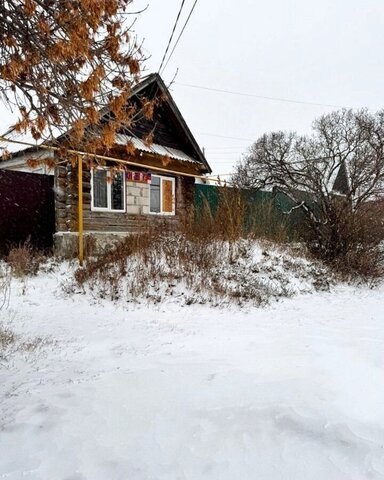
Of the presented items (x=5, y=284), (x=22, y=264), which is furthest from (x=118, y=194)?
(x=5, y=284)

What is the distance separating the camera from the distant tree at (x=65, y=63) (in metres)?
1.92

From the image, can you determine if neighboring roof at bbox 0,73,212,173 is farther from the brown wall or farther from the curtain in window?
the brown wall

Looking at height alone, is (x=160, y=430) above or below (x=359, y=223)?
below

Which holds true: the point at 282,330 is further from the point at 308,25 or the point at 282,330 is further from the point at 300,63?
the point at 300,63

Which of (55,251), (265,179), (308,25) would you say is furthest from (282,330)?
(265,179)

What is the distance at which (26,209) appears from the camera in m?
7.64

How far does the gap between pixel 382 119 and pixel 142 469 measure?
49.9ft

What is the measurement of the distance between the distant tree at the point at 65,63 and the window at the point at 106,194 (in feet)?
21.3

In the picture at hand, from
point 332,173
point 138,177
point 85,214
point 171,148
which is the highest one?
point 171,148

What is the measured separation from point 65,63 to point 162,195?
27.3 ft

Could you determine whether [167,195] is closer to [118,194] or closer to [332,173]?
[118,194]

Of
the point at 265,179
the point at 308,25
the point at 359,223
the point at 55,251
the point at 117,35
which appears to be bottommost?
the point at 55,251

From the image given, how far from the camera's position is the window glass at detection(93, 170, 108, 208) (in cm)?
888

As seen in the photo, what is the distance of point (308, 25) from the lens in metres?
5.50
